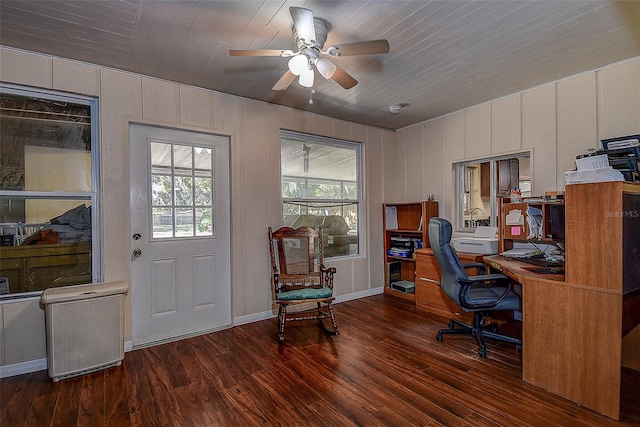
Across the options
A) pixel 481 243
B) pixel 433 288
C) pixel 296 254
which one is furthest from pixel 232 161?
pixel 481 243

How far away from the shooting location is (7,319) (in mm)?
2344

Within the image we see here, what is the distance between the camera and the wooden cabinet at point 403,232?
4289 mm

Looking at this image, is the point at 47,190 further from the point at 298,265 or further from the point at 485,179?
the point at 485,179

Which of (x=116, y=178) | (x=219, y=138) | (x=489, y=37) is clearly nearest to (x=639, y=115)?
(x=489, y=37)

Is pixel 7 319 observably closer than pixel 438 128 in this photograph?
Yes

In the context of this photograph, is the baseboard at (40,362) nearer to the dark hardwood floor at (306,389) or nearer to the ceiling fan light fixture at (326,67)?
the dark hardwood floor at (306,389)

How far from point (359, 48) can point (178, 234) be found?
2384 millimetres

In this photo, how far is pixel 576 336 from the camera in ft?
6.46

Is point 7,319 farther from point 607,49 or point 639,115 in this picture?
point 639,115

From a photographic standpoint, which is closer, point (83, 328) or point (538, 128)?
point (83, 328)

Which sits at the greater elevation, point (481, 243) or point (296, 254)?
point (481, 243)

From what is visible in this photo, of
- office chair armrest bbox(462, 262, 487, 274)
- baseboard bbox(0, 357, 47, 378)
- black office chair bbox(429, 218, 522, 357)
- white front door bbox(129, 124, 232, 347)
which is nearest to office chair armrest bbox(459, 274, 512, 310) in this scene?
black office chair bbox(429, 218, 522, 357)

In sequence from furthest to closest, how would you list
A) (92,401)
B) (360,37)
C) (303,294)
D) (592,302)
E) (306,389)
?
(303,294), (360,37), (306,389), (92,401), (592,302)

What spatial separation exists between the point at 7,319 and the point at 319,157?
3.34 m
